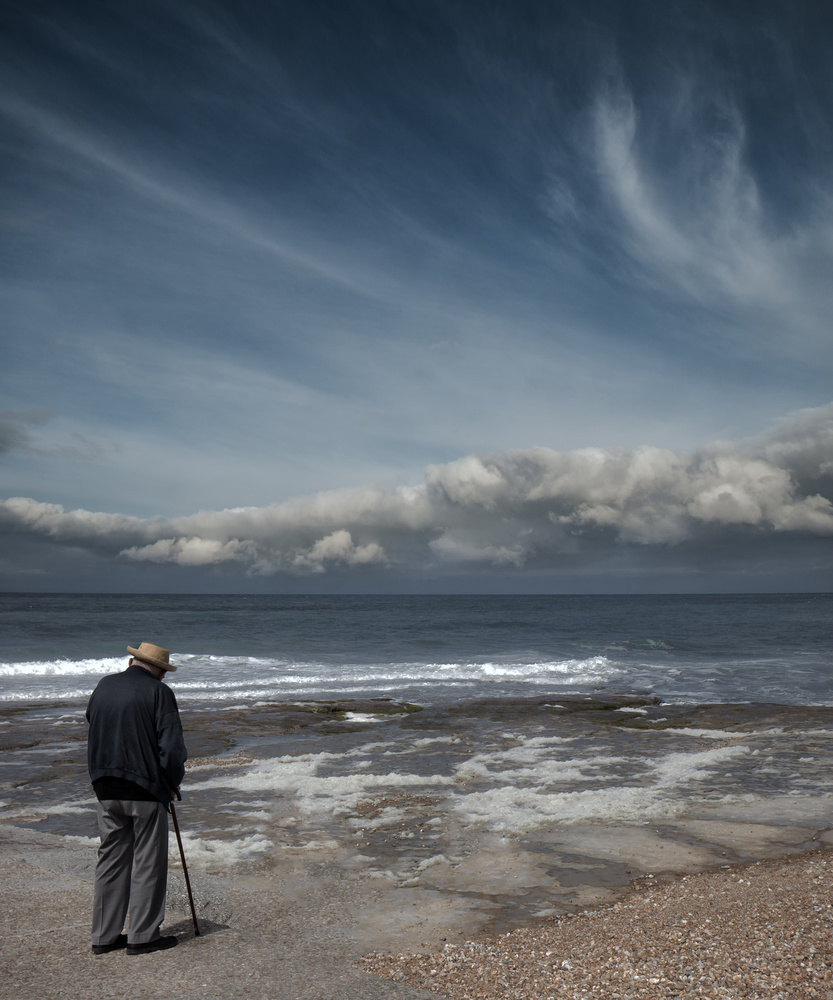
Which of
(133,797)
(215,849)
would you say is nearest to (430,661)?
(215,849)

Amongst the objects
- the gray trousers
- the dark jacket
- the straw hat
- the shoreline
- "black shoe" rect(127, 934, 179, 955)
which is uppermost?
the straw hat

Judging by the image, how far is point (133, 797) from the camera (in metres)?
4.90

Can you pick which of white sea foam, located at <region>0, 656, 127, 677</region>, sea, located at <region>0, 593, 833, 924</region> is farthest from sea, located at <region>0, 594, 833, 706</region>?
sea, located at <region>0, 593, 833, 924</region>

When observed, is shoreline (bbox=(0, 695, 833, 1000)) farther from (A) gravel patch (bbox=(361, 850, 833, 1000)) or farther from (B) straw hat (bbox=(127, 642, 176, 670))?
(B) straw hat (bbox=(127, 642, 176, 670))

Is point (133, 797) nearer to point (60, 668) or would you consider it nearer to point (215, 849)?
point (215, 849)

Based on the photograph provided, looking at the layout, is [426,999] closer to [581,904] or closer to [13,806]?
[581,904]

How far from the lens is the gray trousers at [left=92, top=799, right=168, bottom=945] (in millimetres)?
4844

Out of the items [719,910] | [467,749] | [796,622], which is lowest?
[796,622]

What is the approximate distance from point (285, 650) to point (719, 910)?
34116mm

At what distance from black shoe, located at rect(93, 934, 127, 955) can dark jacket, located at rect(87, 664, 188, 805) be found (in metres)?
0.97

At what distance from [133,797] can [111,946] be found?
103 centimetres

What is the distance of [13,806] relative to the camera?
9625mm

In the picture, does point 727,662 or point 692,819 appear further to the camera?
point 727,662

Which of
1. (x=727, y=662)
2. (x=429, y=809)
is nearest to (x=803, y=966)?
(x=429, y=809)
